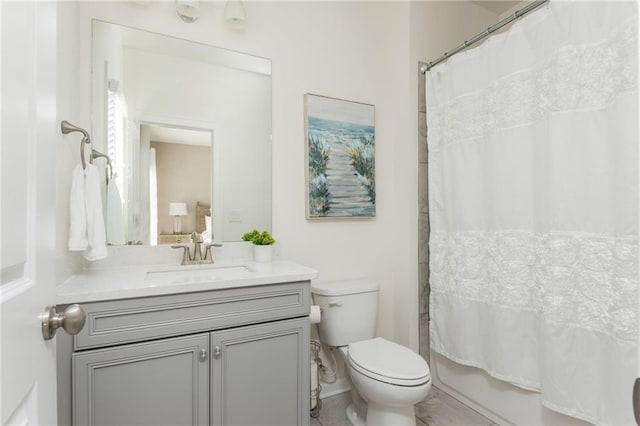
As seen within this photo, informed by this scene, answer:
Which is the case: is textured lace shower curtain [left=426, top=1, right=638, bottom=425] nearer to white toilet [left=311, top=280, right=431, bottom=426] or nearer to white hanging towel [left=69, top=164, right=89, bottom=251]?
white toilet [left=311, top=280, right=431, bottom=426]

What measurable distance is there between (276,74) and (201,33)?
449 millimetres

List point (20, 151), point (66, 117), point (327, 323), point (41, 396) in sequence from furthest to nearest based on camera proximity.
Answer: point (327, 323)
point (66, 117)
point (41, 396)
point (20, 151)

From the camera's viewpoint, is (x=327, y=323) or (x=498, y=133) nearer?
(x=498, y=133)

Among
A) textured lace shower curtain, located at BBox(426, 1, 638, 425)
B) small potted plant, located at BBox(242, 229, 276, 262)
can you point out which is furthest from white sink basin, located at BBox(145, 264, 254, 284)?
textured lace shower curtain, located at BBox(426, 1, 638, 425)

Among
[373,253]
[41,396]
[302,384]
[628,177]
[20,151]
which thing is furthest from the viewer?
[373,253]

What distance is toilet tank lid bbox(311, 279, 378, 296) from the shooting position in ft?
6.16

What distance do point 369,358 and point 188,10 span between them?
199 cm

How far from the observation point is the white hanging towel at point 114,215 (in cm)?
158

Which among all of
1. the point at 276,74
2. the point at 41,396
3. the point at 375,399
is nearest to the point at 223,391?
the point at 375,399

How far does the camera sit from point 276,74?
6.47 feet

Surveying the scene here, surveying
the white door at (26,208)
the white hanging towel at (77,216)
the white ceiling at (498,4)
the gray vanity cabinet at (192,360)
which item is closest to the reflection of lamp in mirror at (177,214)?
the white hanging towel at (77,216)

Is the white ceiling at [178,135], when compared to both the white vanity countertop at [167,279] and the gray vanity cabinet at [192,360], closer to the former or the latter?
the white vanity countertop at [167,279]

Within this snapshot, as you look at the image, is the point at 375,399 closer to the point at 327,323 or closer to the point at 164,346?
the point at 327,323

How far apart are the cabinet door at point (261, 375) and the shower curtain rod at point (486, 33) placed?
1733 millimetres
